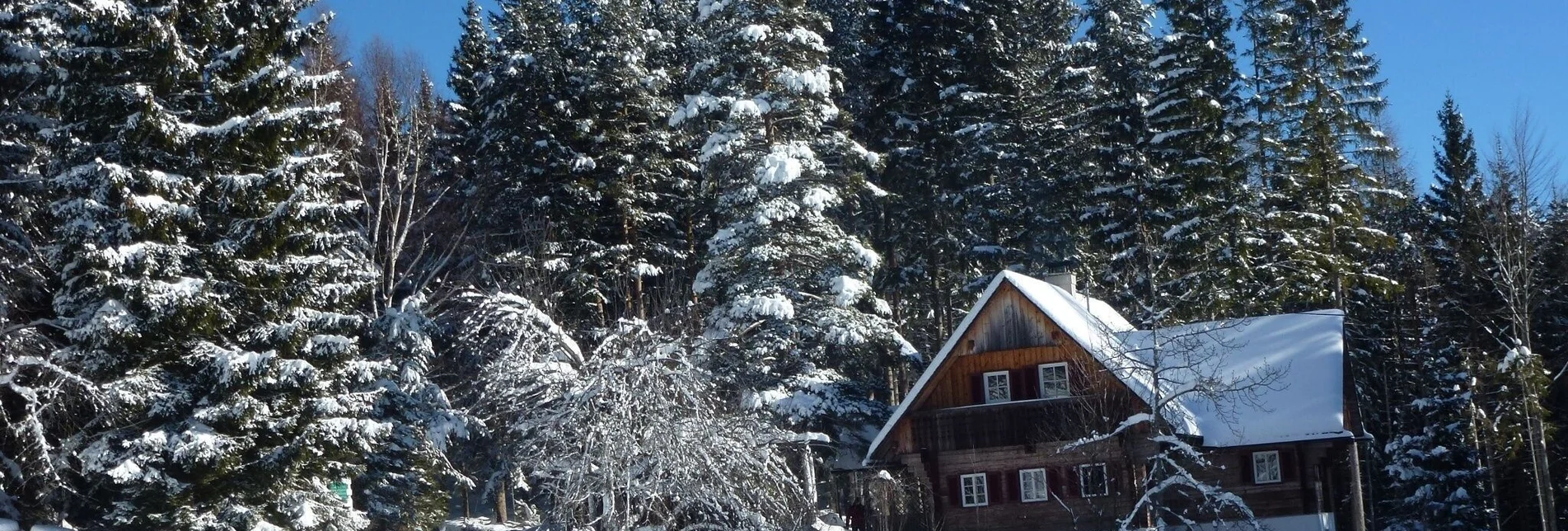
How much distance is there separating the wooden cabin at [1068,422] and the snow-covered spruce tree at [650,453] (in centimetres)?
765

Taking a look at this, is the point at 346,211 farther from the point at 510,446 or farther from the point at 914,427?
the point at 914,427

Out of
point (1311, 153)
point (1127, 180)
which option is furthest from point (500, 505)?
point (1311, 153)

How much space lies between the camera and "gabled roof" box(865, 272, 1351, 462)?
2692 centimetres

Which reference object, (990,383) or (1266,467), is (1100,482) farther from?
(1266,467)

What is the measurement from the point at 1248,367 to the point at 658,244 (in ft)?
52.0

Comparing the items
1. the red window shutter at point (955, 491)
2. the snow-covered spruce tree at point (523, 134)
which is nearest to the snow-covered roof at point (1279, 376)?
the red window shutter at point (955, 491)

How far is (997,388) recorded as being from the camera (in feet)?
98.9

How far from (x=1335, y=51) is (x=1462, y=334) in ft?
30.4

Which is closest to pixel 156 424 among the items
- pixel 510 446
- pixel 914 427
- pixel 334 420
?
pixel 334 420

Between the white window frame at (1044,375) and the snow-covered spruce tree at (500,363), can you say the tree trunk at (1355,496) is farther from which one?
the snow-covered spruce tree at (500,363)

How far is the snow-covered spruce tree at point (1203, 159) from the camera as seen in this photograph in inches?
1368

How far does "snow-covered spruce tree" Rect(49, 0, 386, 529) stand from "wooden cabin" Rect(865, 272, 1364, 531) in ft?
42.1

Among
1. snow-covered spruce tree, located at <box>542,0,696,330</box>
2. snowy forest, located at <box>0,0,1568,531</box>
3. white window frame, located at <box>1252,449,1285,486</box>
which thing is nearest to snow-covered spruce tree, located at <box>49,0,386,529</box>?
snowy forest, located at <box>0,0,1568,531</box>

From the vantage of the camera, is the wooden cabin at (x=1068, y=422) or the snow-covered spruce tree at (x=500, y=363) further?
the wooden cabin at (x=1068, y=422)
